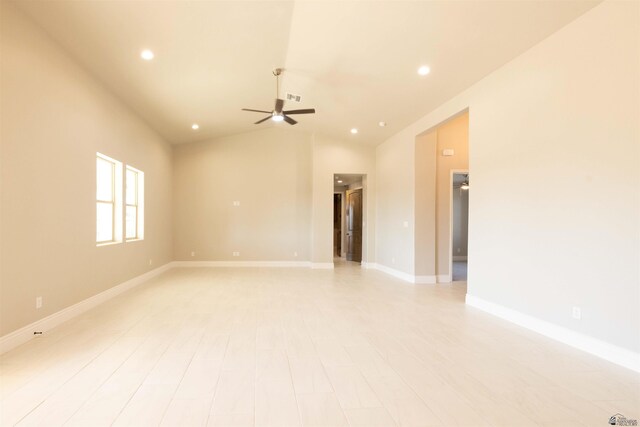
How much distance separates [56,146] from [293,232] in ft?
18.6

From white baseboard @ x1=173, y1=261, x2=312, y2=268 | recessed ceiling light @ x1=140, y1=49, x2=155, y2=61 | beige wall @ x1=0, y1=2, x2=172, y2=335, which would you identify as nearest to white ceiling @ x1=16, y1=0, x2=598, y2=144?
recessed ceiling light @ x1=140, y1=49, x2=155, y2=61

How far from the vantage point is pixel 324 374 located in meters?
2.53

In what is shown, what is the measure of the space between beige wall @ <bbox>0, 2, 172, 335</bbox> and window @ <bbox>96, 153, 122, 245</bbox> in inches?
9.0

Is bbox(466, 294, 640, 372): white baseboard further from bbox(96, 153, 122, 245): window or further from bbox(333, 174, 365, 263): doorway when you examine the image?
bbox(96, 153, 122, 245): window

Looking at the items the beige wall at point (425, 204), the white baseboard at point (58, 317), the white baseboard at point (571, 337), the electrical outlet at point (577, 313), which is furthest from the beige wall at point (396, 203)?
the white baseboard at point (58, 317)

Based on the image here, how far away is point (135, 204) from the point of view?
641 centimetres

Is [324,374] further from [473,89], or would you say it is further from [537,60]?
[473,89]

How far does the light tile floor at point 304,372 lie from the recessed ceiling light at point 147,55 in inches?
128

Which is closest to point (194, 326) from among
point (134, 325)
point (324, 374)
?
point (134, 325)

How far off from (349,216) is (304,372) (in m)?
7.90

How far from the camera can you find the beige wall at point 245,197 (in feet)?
27.9

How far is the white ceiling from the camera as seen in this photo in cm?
328

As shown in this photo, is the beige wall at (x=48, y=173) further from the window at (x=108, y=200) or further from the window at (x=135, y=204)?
the window at (x=135, y=204)

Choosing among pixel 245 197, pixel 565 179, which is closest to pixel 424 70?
pixel 565 179
